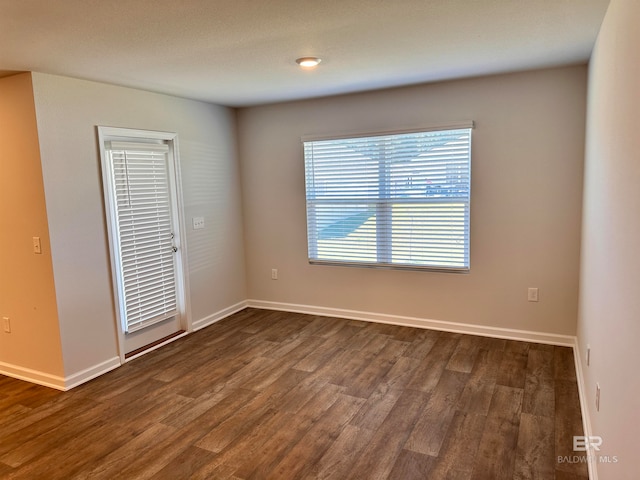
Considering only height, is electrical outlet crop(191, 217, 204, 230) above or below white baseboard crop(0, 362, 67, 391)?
above

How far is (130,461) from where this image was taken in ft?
7.98

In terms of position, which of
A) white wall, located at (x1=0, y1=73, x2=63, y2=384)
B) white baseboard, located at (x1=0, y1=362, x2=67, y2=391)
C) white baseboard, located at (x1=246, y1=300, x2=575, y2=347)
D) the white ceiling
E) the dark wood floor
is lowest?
the dark wood floor

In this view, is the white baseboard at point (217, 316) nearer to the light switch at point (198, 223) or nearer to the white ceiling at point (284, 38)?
the light switch at point (198, 223)

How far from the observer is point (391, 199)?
14.3 ft

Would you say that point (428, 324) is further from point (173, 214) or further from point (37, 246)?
point (37, 246)

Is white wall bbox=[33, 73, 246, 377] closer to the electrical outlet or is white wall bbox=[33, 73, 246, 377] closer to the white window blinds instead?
the electrical outlet

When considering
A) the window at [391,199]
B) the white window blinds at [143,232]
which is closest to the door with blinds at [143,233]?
the white window blinds at [143,232]

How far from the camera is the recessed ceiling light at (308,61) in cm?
300

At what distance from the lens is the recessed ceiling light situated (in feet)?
9.83

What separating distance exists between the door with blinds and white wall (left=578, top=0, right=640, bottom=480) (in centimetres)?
348

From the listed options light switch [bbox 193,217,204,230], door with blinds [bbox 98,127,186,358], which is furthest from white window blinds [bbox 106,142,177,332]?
light switch [bbox 193,217,204,230]

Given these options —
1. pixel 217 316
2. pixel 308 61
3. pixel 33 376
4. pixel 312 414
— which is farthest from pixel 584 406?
pixel 33 376

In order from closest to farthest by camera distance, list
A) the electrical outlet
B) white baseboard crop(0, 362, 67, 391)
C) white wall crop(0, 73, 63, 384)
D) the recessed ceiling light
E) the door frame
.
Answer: the recessed ceiling light → white wall crop(0, 73, 63, 384) → white baseboard crop(0, 362, 67, 391) → the door frame → the electrical outlet

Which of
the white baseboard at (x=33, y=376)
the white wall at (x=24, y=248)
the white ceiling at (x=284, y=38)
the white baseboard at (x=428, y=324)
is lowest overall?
the white baseboard at (x=33, y=376)
